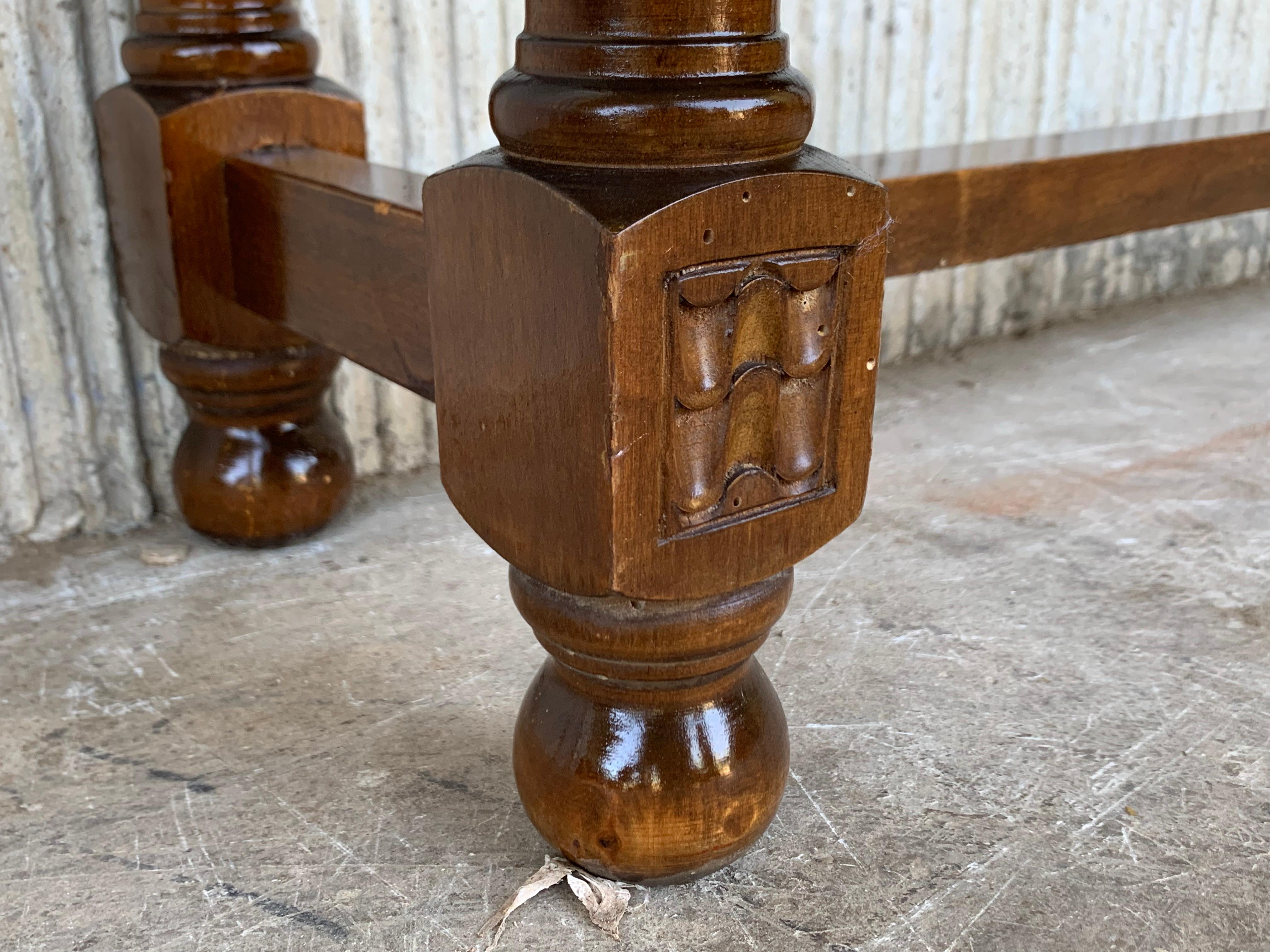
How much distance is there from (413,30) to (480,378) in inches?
37.7

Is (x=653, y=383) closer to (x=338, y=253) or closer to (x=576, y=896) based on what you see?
(x=576, y=896)

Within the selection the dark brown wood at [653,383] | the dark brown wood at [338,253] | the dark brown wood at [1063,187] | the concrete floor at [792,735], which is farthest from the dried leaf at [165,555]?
the dark brown wood at [1063,187]

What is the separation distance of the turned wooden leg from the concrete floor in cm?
5

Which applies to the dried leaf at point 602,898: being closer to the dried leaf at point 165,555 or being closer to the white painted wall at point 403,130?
the dried leaf at point 165,555

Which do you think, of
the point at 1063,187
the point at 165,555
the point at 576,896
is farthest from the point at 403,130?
the point at 576,896

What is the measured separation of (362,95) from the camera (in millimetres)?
1571

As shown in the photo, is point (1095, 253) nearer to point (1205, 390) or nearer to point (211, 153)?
point (1205, 390)

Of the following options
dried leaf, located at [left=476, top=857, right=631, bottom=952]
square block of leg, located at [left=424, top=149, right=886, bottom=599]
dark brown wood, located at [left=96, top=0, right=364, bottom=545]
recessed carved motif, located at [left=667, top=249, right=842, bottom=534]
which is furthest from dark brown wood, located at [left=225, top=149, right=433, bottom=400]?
dried leaf, located at [left=476, top=857, right=631, bottom=952]

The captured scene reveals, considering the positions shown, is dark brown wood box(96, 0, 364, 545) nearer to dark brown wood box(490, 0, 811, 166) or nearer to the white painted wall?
the white painted wall

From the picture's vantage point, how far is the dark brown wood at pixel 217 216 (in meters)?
1.25

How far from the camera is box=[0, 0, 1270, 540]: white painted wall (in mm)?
1374

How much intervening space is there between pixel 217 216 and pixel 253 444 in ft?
0.83

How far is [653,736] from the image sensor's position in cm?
81

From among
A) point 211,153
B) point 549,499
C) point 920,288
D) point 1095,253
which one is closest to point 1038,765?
point 549,499
